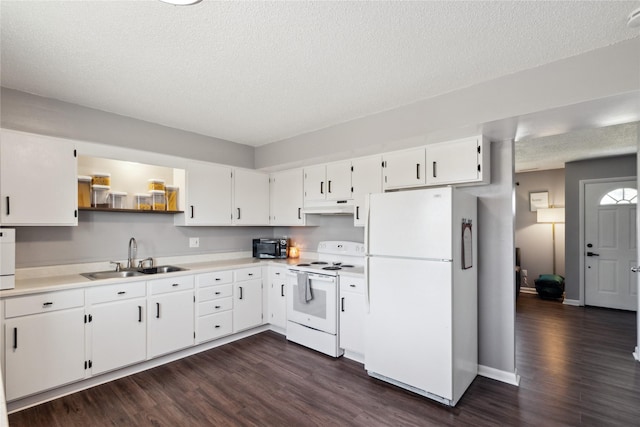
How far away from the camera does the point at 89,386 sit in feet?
9.03

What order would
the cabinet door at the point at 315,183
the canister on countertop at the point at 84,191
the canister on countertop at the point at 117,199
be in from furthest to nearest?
1. the cabinet door at the point at 315,183
2. the canister on countertop at the point at 117,199
3. the canister on countertop at the point at 84,191

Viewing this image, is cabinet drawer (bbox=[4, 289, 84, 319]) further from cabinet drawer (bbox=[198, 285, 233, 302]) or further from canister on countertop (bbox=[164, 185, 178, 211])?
canister on countertop (bbox=[164, 185, 178, 211])

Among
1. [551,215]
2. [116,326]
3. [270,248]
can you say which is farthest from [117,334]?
[551,215]

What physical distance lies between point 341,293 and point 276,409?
1254 mm

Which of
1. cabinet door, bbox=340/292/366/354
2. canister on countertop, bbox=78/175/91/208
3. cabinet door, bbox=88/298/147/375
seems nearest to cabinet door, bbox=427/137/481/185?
cabinet door, bbox=340/292/366/354

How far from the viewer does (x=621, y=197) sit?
515 cm

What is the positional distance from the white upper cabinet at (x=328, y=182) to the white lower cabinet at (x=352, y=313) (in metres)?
0.97

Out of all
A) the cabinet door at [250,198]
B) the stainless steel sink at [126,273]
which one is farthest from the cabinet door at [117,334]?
the cabinet door at [250,198]

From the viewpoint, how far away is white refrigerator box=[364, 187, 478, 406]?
2.49 meters

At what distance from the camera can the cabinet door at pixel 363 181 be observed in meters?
3.40

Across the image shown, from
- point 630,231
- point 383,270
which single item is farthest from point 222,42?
point 630,231

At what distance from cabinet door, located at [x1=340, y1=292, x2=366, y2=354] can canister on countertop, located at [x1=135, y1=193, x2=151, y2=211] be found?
2.36 m

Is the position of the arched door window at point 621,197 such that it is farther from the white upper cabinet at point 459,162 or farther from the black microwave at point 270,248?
the black microwave at point 270,248

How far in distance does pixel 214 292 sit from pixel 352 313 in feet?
5.07
